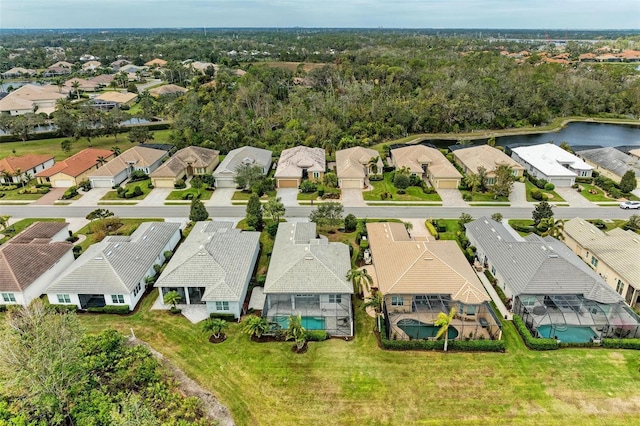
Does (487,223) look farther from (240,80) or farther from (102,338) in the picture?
(240,80)

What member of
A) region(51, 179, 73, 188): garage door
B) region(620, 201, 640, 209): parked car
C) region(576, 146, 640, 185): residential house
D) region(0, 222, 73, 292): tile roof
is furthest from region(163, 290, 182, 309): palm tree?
region(576, 146, 640, 185): residential house

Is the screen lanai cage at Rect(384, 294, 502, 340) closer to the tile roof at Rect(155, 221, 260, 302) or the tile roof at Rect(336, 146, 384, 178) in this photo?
the tile roof at Rect(155, 221, 260, 302)

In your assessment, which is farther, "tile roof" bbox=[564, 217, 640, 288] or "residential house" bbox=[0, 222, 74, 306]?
"tile roof" bbox=[564, 217, 640, 288]

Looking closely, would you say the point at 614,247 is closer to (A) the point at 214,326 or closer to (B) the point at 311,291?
(B) the point at 311,291

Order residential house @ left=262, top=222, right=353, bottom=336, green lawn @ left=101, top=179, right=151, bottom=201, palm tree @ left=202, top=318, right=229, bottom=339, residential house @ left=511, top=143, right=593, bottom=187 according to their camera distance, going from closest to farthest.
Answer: palm tree @ left=202, top=318, right=229, bottom=339 → residential house @ left=262, top=222, right=353, bottom=336 → green lawn @ left=101, top=179, right=151, bottom=201 → residential house @ left=511, top=143, right=593, bottom=187

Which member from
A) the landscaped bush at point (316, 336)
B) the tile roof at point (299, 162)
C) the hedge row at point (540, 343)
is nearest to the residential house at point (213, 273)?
the landscaped bush at point (316, 336)

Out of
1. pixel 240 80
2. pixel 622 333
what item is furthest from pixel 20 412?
pixel 240 80
